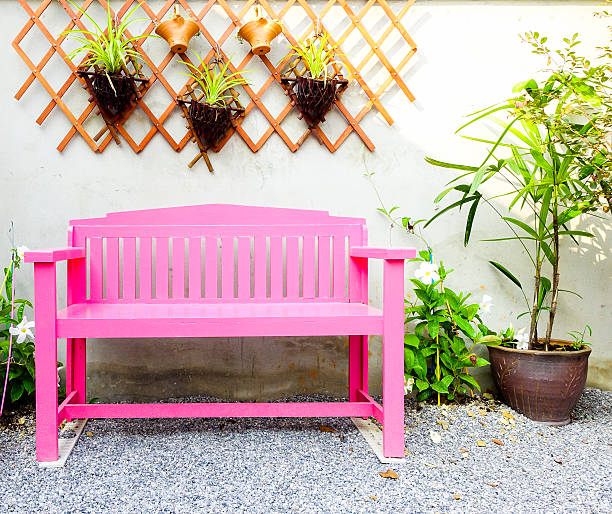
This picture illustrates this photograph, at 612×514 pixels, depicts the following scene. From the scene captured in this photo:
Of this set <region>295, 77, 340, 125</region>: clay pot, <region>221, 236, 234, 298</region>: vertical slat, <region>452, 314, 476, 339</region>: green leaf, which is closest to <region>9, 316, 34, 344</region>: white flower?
<region>221, 236, 234, 298</region>: vertical slat

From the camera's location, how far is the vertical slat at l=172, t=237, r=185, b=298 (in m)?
1.85

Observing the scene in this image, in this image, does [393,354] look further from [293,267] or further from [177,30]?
[177,30]

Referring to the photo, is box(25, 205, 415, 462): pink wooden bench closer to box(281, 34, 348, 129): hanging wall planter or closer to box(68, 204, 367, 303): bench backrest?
box(68, 204, 367, 303): bench backrest

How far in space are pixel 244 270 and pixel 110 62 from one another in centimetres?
89

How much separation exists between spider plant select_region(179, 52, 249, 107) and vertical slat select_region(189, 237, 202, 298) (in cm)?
54

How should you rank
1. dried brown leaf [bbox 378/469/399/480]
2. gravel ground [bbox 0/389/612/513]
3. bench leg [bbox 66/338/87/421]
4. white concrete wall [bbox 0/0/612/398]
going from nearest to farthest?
gravel ground [bbox 0/389/612/513] → dried brown leaf [bbox 378/469/399/480] → bench leg [bbox 66/338/87/421] → white concrete wall [bbox 0/0/612/398]

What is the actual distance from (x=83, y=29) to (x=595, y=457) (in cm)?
229

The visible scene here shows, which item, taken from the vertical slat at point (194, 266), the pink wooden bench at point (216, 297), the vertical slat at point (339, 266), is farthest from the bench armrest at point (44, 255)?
the vertical slat at point (339, 266)

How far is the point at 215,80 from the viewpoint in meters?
1.94

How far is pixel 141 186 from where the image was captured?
2041 mm

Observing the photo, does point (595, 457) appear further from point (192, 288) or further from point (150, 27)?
point (150, 27)

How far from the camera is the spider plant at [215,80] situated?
6.36 ft

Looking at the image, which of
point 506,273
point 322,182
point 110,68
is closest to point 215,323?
point 322,182

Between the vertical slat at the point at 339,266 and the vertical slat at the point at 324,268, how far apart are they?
0.11ft
